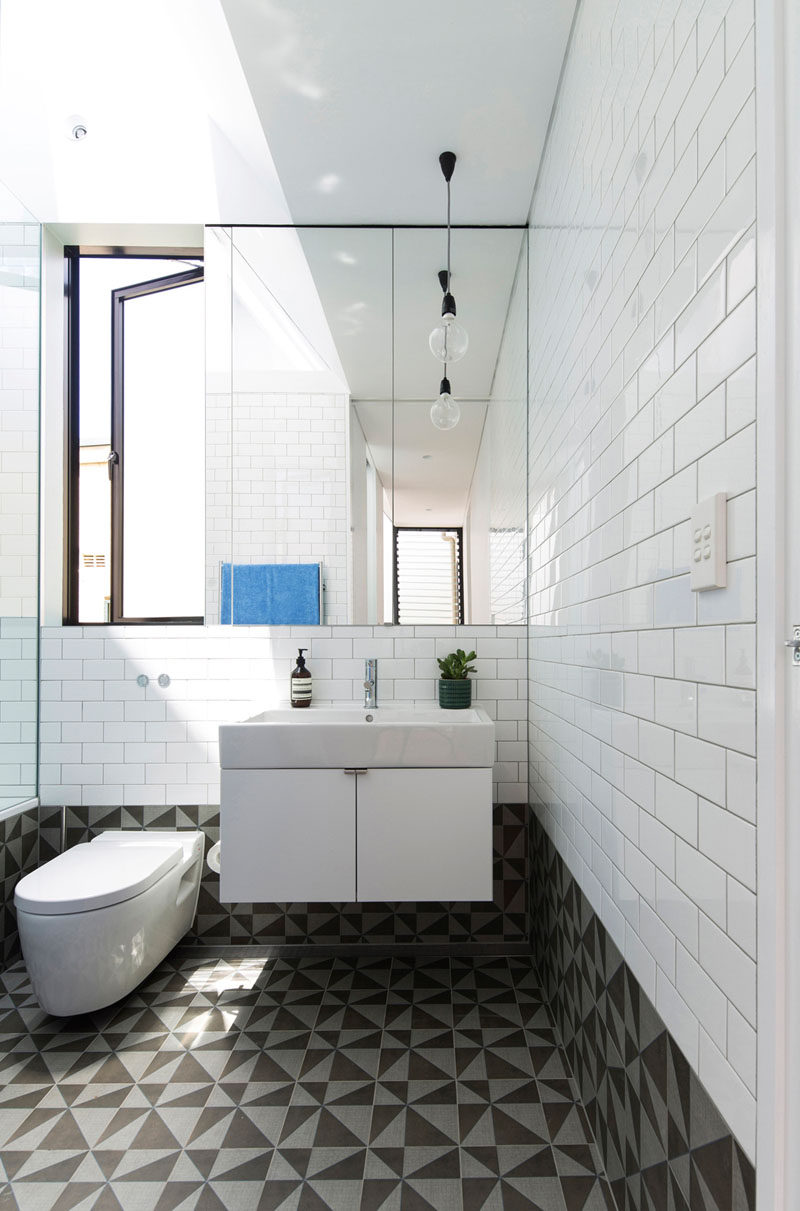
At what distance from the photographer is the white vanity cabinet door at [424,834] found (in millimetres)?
2021

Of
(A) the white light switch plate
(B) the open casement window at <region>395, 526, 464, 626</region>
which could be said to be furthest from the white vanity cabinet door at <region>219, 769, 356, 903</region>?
(A) the white light switch plate

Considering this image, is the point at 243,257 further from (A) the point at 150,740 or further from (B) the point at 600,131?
(A) the point at 150,740

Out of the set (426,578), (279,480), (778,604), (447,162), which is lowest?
(778,604)

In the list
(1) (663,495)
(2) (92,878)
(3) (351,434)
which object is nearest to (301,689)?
(2) (92,878)

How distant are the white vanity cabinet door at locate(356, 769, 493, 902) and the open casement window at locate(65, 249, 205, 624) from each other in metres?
1.19

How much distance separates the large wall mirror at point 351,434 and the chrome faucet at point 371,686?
19 cm

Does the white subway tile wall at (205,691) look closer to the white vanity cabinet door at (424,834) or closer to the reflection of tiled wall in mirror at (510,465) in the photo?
the reflection of tiled wall in mirror at (510,465)

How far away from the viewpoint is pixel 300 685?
8.23 feet

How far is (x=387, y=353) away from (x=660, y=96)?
1.57 metres

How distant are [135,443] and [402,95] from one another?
1.61 metres

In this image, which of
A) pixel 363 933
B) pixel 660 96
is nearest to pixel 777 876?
pixel 660 96

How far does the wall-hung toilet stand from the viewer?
189 centimetres

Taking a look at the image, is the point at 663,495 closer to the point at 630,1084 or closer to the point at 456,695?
the point at 630,1084

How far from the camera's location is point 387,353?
2.59 metres
